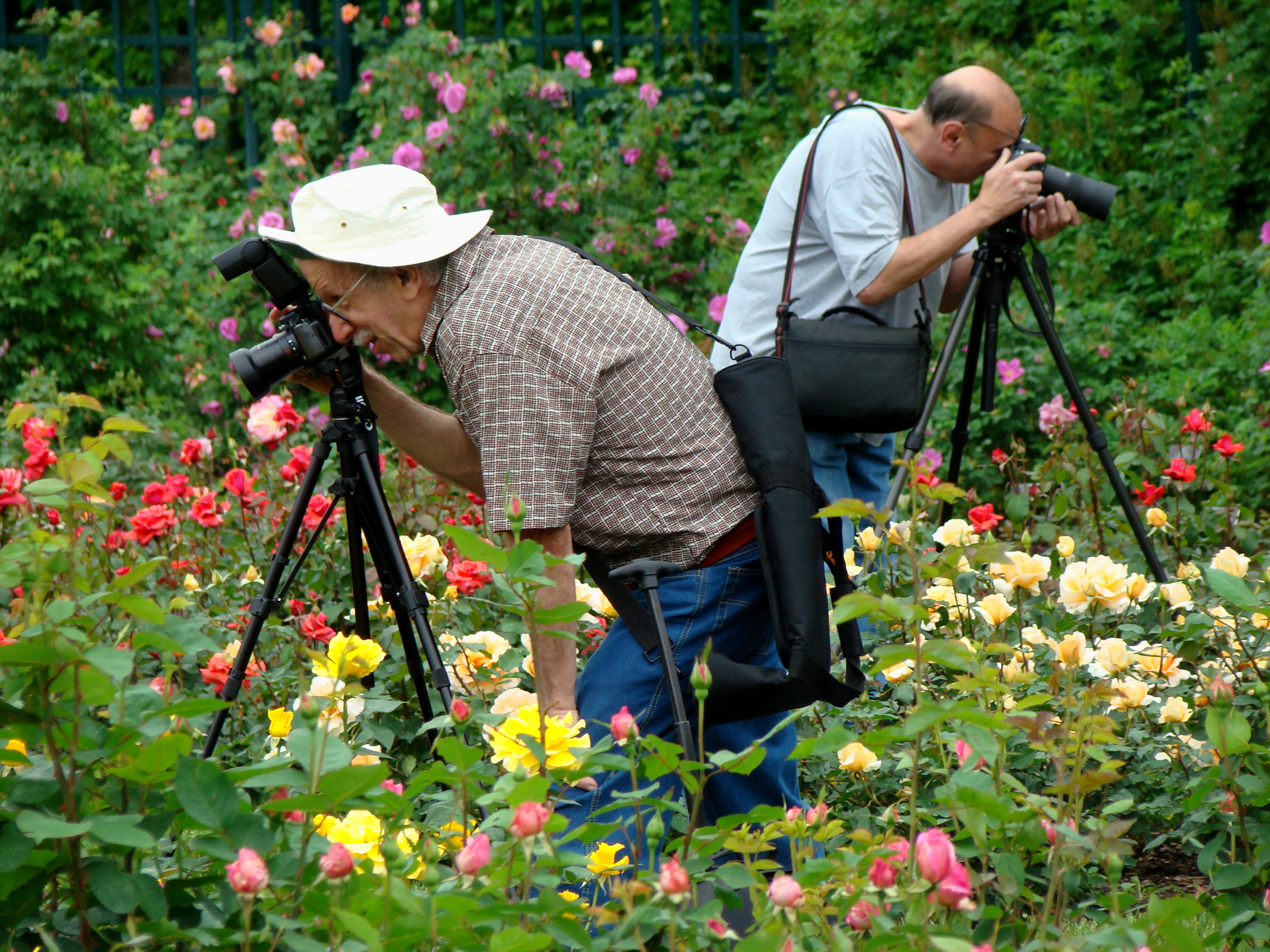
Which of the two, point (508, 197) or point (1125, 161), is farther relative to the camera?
point (1125, 161)

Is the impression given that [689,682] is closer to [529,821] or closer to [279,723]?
[279,723]

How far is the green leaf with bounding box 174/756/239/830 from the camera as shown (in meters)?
1.06

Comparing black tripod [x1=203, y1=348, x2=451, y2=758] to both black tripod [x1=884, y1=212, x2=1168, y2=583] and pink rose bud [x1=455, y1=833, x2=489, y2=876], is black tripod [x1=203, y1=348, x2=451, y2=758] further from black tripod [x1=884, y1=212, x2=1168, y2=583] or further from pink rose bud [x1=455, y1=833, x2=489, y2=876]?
black tripod [x1=884, y1=212, x2=1168, y2=583]

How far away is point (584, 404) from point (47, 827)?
3.40 ft

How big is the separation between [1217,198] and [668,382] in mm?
4901

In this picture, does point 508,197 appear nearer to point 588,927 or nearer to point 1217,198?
point 1217,198

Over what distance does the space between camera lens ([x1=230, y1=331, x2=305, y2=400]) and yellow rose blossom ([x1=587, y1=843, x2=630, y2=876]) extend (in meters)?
1.12

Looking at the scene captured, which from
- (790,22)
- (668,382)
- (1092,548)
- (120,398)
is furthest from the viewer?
(790,22)

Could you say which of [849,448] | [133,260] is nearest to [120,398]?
[133,260]

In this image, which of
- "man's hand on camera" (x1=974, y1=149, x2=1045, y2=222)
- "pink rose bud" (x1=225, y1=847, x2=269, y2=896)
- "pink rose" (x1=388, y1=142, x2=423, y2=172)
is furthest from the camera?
"pink rose" (x1=388, y1=142, x2=423, y2=172)

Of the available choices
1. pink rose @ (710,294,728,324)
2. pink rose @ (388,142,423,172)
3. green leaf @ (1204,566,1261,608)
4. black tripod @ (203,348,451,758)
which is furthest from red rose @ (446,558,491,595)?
pink rose @ (388,142,423,172)

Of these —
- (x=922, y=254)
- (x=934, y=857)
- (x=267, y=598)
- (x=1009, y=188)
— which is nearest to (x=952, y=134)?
(x=1009, y=188)

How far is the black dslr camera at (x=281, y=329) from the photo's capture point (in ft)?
6.89

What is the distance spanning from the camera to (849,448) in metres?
3.10
